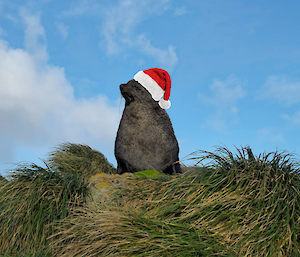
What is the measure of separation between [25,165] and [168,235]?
2.63 metres

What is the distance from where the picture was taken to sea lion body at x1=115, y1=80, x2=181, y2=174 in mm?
4801

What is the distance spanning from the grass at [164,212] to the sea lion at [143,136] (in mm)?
772

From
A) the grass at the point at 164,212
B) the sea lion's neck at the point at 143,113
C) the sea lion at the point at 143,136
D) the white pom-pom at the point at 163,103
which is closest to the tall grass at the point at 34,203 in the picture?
the grass at the point at 164,212

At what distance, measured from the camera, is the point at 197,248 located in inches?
102

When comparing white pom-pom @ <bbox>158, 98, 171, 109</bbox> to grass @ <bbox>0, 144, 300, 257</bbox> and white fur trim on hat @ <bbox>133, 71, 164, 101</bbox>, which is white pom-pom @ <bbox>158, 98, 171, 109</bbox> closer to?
white fur trim on hat @ <bbox>133, 71, 164, 101</bbox>

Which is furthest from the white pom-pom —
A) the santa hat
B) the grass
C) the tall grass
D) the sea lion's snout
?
the tall grass

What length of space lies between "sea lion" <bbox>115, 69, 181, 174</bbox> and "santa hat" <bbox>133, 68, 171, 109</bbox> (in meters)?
0.08

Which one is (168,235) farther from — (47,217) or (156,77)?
(156,77)

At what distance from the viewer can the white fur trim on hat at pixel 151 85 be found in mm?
5027

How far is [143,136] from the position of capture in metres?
4.81

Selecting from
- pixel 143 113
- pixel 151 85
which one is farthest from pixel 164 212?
pixel 151 85

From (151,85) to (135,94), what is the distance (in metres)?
0.34

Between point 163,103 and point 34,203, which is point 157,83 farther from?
point 34,203

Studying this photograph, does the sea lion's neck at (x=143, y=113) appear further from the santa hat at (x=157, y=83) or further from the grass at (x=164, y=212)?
the grass at (x=164, y=212)
